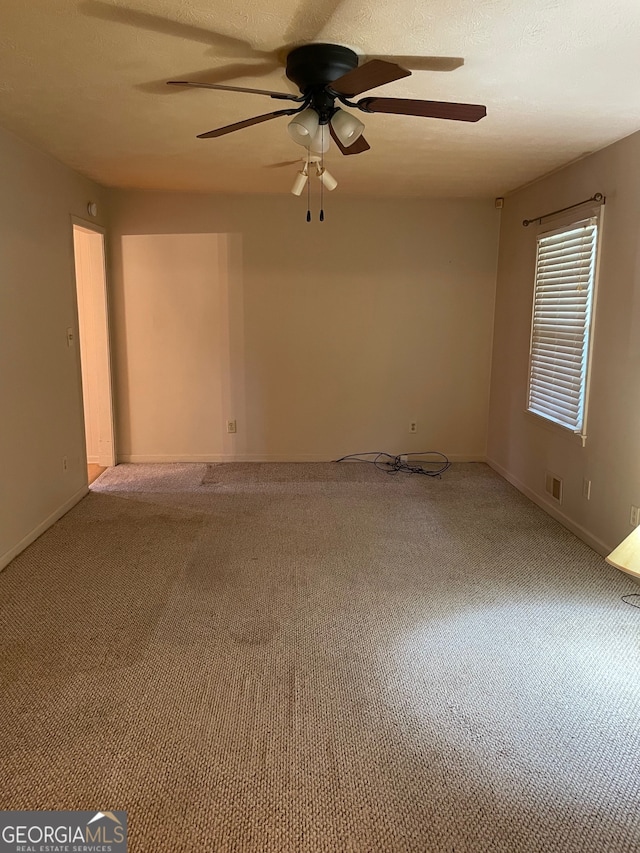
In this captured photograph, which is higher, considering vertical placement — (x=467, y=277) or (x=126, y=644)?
(x=467, y=277)

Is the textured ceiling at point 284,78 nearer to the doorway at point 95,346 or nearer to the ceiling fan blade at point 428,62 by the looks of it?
the ceiling fan blade at point 428,62

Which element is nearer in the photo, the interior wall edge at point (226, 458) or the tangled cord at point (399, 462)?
the tangled cord at point (399, 462)

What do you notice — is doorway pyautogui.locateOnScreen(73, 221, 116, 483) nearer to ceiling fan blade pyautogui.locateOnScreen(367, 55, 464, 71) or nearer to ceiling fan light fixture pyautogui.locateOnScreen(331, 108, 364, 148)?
ceiling fan light fixture pyautogui.locateOnScreen(331, 108, 364, 148)

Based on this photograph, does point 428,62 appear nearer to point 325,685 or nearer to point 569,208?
point 569,208

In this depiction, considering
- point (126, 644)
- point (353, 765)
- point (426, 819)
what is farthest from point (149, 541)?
point (426, 819)

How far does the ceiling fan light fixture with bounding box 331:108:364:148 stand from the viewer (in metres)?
2.35

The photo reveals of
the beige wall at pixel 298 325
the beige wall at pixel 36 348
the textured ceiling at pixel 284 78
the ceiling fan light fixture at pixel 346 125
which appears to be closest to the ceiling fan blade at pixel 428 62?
the textured ceiling at pixel 284 78

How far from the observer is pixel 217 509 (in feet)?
14.1

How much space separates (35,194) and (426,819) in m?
3.89

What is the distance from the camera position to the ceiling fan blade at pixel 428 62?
2.32 metres

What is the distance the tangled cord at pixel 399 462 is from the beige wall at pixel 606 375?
3.17ft

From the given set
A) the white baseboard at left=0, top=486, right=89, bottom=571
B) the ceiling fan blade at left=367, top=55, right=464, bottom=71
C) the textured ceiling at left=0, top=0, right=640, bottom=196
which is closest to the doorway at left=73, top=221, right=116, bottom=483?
the white baseboard at left=0, top=486, right=89, bottom=571

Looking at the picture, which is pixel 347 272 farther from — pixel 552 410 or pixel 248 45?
pixel 248 45

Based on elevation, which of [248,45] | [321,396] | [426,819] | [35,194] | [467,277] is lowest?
[426,819]
